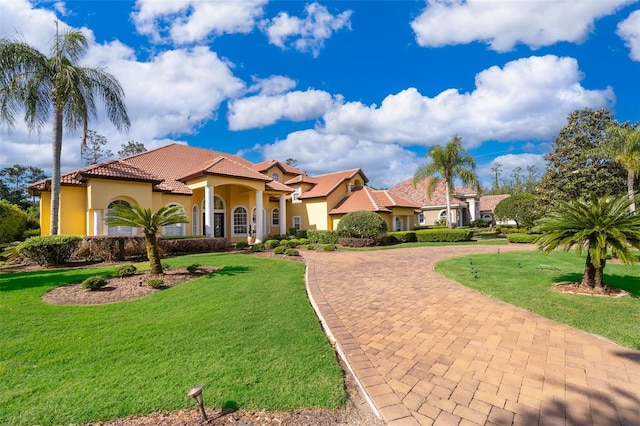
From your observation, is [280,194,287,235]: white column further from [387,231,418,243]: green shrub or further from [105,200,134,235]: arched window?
[105,200,134,235]: arched window

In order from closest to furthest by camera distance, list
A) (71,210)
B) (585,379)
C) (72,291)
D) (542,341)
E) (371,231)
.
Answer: (585,379), (542,341), (72,291), (71,210), (371,231)

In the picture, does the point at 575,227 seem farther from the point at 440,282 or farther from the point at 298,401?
the point at 298,401

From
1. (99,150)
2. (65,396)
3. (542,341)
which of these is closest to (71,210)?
(65,396)

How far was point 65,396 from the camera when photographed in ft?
10.9

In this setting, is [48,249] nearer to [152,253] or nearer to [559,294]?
[152,253]

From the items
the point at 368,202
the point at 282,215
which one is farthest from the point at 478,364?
the point at 282,215

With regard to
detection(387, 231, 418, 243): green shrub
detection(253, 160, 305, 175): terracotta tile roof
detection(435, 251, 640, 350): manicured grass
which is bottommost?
detection(435, 251, 640, 350): manicured grass

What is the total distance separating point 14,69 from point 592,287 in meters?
22.5

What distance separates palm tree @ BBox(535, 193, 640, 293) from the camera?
21.7 ft

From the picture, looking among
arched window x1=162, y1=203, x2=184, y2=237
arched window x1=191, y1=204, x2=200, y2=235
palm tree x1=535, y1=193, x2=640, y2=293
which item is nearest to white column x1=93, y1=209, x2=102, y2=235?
arched window x1=162, y1=203, x2=184, y2=237

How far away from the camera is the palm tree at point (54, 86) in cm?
1294

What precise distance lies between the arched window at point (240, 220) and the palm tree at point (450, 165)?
645 inches

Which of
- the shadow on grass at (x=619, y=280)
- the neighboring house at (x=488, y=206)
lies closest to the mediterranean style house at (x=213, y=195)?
the shadow on grass at (x=619, y=280)

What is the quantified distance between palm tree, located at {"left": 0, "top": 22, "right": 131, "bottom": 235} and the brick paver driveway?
49.5ft
